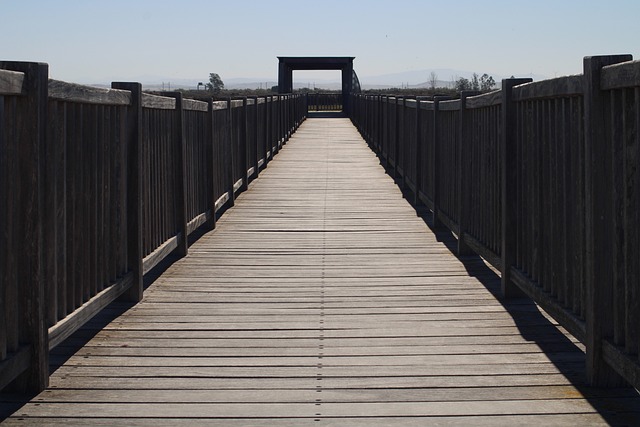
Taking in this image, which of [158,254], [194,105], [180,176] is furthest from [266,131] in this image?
[158,254]

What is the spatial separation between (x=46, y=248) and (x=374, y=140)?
17907 mm

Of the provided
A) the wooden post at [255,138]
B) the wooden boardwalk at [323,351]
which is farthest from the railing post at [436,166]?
the wooden post at [255,138]

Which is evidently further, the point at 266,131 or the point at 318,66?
the point at 318,66

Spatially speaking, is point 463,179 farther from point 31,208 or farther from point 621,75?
point 31,208

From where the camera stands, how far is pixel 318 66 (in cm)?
4766

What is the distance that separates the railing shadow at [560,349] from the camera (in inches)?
164

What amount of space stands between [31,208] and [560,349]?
2.81 m

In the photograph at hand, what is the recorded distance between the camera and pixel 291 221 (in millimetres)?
10703

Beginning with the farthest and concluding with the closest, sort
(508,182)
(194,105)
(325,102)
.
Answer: (325,102) < (194,105) < (508,182)

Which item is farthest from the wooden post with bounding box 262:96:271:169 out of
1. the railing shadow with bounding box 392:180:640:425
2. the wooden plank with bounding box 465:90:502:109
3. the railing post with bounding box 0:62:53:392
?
the railing post with bounding box 0:62:53:392

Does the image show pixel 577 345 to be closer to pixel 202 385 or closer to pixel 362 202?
pixel 202 385

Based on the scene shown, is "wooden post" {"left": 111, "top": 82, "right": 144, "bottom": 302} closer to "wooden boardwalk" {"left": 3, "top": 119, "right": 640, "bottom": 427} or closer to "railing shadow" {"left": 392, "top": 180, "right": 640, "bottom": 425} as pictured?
"wooden boardwalk" {"left": 3, "top": 119, "right": 640, "bottom": 427}

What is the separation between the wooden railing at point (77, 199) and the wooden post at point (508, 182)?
7.99ft

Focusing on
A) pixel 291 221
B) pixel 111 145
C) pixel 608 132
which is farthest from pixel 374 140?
pixel 608 132
